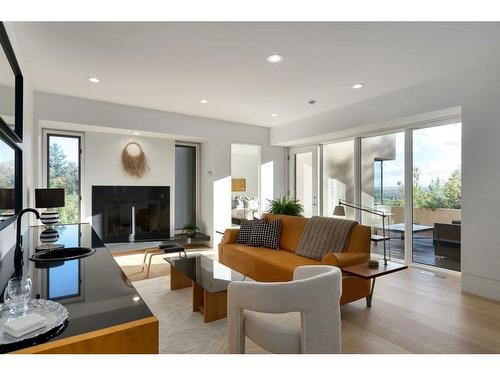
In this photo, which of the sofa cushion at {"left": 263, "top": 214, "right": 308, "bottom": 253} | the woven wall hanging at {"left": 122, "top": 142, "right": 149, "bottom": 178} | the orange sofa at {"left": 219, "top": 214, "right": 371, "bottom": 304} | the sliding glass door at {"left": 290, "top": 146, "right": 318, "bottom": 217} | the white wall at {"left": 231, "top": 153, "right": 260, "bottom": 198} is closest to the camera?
the orange sofa at {"left": 219, "top": 214, "right": 371, "bottom": 304}

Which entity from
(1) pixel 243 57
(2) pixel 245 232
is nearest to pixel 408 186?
(2) pixel 245 232

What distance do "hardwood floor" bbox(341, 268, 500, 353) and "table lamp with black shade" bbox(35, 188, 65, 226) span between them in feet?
9.82

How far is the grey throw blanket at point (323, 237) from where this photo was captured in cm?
301

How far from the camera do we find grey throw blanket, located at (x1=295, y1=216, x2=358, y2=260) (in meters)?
3.01

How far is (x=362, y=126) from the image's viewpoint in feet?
14.7

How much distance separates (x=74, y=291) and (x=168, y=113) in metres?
4.42

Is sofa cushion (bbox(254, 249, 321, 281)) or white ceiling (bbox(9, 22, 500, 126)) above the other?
white ceiling (bbox(9, 22, 500, 126))

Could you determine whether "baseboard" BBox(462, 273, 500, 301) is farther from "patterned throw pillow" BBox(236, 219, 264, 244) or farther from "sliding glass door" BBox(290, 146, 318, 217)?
"sliding glass door" BBox(290, 146, 318, 217)

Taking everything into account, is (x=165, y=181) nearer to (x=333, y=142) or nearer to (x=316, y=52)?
(x=333, y=142)

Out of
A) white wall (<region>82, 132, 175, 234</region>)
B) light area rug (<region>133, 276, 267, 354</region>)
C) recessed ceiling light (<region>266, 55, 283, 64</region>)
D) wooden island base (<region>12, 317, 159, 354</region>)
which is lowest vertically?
light area rug (<region>133, 276, 267, 354</region>)

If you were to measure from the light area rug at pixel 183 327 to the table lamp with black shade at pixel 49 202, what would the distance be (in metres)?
1.26

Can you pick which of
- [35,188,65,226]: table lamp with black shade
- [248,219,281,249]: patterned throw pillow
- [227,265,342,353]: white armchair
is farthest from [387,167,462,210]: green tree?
[35,188,65,226]: table lamp with black shade

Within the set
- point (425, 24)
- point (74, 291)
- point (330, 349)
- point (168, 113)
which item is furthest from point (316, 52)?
point (168, 113)

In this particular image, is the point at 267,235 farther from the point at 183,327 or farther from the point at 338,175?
the point at 338,175
